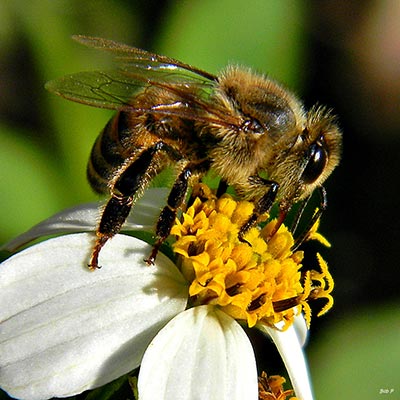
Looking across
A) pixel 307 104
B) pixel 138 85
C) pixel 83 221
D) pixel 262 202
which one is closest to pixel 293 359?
pixel 262 202

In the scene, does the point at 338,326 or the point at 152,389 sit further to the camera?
the point at 338,326

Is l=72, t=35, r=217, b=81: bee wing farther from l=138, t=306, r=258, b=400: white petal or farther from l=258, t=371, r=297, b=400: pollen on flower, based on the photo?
l=258, t=371, r=297, b=400: pollen on flower

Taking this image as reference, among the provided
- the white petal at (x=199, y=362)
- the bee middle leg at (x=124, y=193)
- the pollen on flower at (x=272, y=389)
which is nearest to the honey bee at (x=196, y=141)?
the bee middle leg at (x=124, y=193)

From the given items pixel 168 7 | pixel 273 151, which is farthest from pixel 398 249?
pixel 273 151

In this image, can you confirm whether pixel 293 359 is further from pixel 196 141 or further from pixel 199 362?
pixel 196 141

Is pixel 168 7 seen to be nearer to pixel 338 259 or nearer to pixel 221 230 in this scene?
pixel 338 259

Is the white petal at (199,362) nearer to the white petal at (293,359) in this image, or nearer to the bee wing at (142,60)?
the white petal at (293,359)
